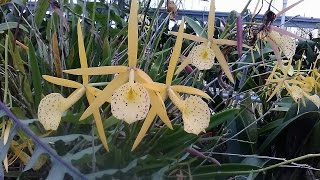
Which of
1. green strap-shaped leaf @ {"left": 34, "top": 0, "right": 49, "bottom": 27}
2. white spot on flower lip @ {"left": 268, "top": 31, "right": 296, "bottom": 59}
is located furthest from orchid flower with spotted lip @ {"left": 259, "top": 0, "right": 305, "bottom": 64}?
green strap-shaped leaf @ {"left": 34, "top": 0, "right": 49, "bottom": 27}

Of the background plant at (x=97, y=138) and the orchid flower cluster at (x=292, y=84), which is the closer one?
the background plant at (x=97, y=138)

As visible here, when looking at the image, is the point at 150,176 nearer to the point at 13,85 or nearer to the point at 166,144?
the point at 166,144

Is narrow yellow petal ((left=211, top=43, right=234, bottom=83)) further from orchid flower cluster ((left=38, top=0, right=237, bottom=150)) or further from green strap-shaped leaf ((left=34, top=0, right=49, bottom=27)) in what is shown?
green strap-shaped leaf ((left=34, top=0, right=49, bottom=27))

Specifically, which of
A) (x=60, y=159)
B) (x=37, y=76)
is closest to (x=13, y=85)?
(x=37, y=76)

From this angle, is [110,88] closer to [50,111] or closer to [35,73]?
[50,111]

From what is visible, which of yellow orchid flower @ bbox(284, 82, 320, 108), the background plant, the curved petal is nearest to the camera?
the curved petal

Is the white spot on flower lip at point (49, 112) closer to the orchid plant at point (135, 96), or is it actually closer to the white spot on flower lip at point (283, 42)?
the orchid plant at point (135, 96)

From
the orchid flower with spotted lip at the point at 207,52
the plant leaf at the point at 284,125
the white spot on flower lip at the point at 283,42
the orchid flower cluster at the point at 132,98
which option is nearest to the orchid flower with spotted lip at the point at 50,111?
the orchid flower cluster at the point at 132,98

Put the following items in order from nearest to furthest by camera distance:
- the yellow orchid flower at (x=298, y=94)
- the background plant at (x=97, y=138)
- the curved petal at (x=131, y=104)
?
1. the curved petal at (x=131, y=104)
2. the background plant at (x=97, y=138)
3. the yellow orchid flower at (x=298, y=94)

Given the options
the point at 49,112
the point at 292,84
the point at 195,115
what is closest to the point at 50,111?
the point at 49,112
